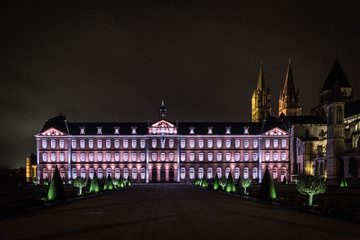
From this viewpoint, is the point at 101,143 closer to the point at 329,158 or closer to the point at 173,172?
the point at 173,172

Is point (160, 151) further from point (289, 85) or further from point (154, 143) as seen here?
point (289, 85)

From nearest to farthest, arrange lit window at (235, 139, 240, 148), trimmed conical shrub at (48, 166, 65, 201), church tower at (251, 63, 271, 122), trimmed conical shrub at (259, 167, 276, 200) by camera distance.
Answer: trimmed conical shrub at (259, 167, 276, 200), trimmed conical shrub at (48, 166, 65, 201), lit window at (235, 139, 240, 148), church tower at (251, 63, 271, 122)

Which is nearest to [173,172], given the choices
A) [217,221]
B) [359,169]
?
[359,169]

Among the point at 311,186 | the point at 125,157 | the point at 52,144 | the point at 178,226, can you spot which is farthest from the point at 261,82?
the point at 178,226

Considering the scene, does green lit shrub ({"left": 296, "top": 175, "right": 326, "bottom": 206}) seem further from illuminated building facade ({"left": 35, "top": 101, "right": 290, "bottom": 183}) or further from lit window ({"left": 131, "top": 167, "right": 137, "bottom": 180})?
lit window ({"left": 131, "top": 167, "right": 137, "bottom": 180})

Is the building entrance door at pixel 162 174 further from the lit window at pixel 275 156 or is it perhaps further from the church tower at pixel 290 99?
the church tower at pixel 290 99

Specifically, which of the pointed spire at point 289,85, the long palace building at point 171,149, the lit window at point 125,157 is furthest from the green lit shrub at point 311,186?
the pointed spire at point 289,85

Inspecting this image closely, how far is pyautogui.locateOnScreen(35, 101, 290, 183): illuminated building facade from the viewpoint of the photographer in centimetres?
6744

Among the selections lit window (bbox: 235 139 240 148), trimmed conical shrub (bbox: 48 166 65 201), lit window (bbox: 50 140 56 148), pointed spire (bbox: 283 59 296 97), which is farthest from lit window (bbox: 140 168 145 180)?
trimmed conical shrub (bbox: 48 166 65 201)

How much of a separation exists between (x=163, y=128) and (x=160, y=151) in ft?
14.4

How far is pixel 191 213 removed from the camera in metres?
→ 17.3

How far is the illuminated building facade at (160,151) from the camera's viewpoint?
67.4 m

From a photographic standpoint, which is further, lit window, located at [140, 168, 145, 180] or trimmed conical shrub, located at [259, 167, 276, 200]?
lit window, located at [140, 168, 145, 180]

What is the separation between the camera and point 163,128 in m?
68.8
